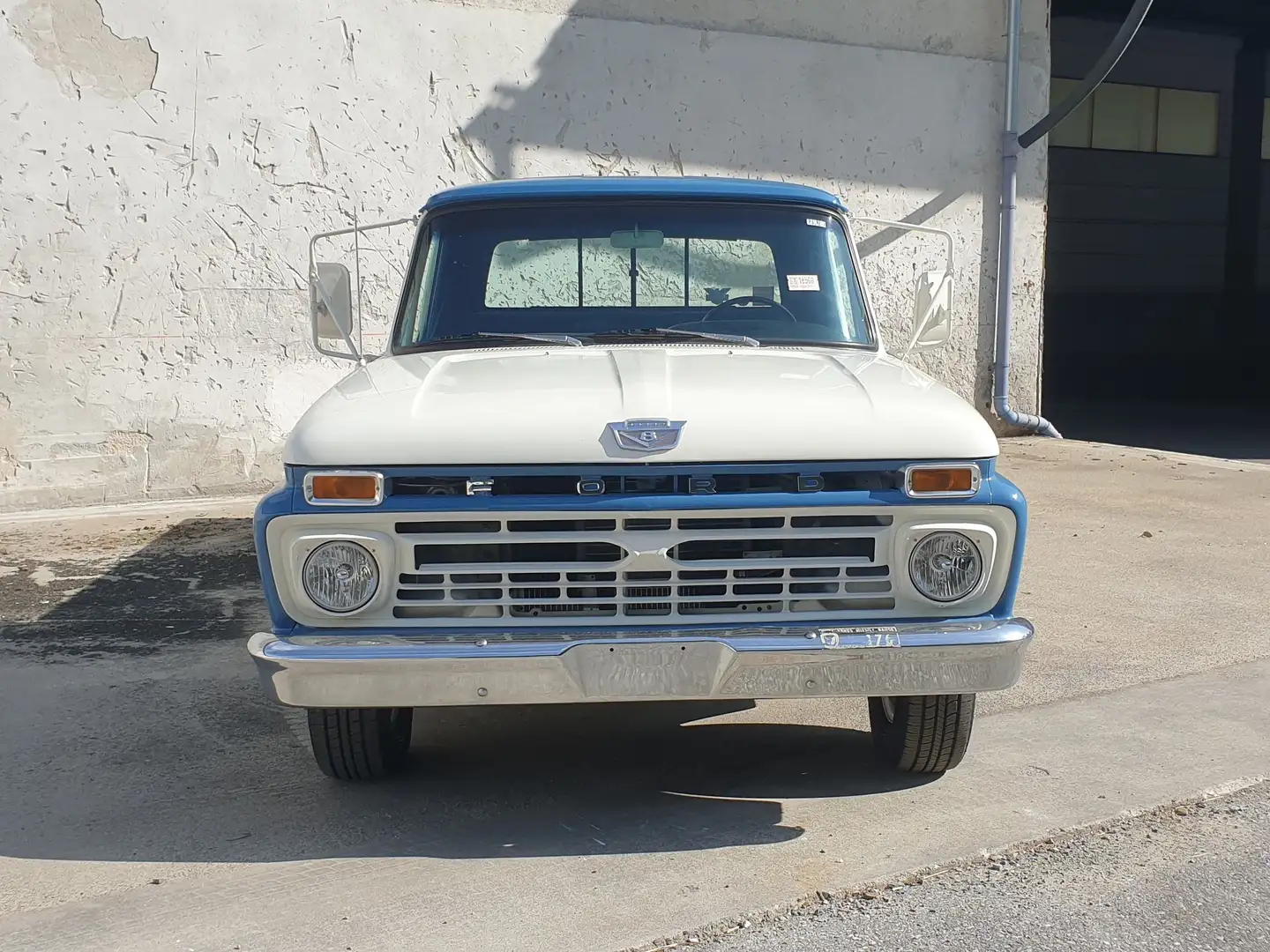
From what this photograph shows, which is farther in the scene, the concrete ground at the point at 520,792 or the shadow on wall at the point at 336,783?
the shadow on wall at the point at 336,783

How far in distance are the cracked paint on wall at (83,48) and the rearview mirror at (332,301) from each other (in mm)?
4338

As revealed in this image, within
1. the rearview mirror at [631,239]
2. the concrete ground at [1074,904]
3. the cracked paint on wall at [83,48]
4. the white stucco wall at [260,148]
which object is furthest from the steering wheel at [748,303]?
the cracked paint on wall at [83,48]

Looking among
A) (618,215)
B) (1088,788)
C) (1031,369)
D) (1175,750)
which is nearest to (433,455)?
(618,215)

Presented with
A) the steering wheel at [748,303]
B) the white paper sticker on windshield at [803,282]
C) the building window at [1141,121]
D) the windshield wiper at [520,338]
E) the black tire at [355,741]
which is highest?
the building window at [1141,121]

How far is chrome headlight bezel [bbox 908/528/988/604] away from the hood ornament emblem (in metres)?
0.68

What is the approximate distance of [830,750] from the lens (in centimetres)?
411

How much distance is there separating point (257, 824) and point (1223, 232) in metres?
22.8

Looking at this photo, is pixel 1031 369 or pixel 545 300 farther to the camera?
pixel 1031 369

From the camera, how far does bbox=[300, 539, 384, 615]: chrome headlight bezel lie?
10.5ft

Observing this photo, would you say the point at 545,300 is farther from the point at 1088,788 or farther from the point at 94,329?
the point at 94,329

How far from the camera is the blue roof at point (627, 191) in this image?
14.6 feet

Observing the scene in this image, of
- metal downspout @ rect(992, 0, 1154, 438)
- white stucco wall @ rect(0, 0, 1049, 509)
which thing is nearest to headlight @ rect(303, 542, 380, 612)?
white stucco wall @ rect(0, 0, 1049, 509)

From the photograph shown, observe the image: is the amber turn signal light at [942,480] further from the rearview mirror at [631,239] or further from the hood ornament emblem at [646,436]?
the rearview mirror at [631,239]

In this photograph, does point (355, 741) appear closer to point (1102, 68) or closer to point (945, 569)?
point (945, 569)
